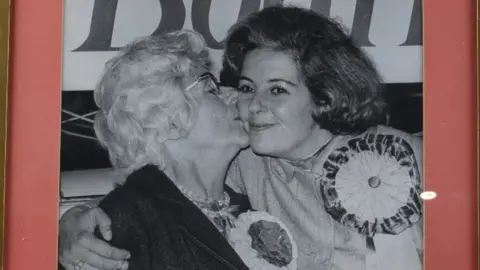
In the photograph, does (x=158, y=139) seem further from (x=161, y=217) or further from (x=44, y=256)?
(x=44, y=256)

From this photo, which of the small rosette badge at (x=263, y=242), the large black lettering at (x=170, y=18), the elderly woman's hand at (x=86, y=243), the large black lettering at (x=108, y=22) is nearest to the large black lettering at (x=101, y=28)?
the large black lettering at (x=108, y=22)

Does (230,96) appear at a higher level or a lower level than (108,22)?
lower

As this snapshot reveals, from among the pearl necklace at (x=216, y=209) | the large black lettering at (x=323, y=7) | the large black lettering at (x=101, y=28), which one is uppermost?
the large black lettering at (x=323, y=7)

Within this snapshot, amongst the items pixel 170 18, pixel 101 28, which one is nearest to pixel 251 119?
pixel 170 18

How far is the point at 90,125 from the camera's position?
1370 mm

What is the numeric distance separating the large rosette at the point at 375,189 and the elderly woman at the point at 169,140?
22 centimetres

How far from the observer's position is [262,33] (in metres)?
1.39

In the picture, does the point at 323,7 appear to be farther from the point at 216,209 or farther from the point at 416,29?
the point at 216,209

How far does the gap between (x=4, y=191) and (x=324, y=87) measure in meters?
0.72

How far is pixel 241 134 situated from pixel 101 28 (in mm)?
391

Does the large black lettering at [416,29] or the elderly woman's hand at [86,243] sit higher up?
the large black lettering at [416,29]

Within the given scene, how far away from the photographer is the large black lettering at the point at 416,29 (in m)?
1.37

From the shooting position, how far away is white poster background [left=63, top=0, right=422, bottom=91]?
1.37 m

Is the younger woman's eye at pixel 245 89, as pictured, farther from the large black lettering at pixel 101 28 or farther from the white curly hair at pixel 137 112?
the large black lettering at pixel 101 28
